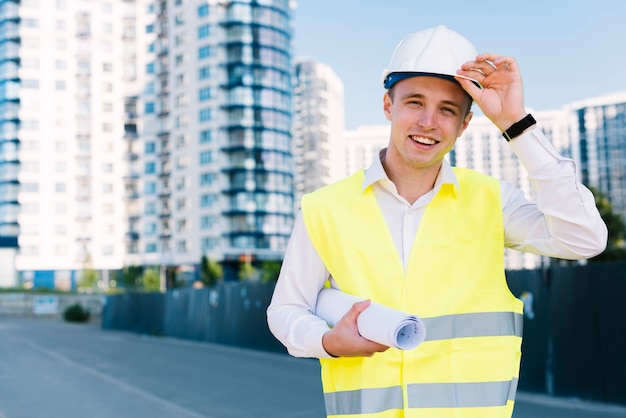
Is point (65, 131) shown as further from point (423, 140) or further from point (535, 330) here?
point (423, 140)

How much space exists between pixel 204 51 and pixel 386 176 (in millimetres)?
82121

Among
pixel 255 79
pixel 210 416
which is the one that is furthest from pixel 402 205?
pixel 255 79

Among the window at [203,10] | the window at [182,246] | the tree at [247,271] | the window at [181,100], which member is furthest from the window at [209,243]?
the window at [203,10]

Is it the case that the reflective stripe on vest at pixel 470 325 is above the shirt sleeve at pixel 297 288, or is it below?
below

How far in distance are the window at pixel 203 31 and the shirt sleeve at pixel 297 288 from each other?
82046mm

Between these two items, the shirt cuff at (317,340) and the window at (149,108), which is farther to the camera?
the window at (149,108)

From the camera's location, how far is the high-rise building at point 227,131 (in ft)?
268

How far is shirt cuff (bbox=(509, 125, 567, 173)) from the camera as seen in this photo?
88.5 inches

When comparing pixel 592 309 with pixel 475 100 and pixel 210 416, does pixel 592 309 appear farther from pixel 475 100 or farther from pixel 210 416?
pixel 475 100

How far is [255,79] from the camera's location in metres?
82.2

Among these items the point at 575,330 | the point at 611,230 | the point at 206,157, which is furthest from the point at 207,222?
the point at 575,330

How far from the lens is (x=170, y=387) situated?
524 inches

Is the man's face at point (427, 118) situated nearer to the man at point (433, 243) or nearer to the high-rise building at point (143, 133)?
the man at point (433, 243)

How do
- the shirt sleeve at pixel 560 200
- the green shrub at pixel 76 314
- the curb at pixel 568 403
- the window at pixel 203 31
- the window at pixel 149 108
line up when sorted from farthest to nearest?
1. the window at pixel 149 108
2. the window at pixel 203 31
3. the green shrub at pixel 76 314
4. the curb at pixel 568 403
5. the shirt sleeve at pixel 560 200
